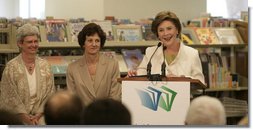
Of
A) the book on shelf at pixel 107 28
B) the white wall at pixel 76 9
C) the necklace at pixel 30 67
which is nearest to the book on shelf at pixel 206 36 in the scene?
the book on shelf at pixel 107 28

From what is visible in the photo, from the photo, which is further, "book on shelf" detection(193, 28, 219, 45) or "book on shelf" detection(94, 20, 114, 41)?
"book on shelf" detection(193, 28, 219, 45)

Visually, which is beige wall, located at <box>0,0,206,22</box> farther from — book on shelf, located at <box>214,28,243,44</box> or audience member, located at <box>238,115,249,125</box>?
audience member, located at <box>238,115,249,125</box>

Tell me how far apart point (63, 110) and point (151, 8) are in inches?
65.3

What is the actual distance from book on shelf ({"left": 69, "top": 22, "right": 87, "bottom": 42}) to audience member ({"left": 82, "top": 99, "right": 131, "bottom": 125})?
159 centimetres

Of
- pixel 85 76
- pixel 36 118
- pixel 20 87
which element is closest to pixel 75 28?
pixel 85 76

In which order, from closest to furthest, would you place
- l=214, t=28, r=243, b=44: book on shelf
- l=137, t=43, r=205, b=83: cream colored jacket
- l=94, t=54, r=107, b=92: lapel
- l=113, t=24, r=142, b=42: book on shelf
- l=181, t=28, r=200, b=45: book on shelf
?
l=137, t=43, r=205, b=83: cream colored jacket < l=94, t=54, r=107, b=92: lapel < l=113, t=24, r=142, b=42: book on shelf < l=181, t=28, r=200, b=45: book on shelf < l=214, t=28, r=243, b=44: book on shelf

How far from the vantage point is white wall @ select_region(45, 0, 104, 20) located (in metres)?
4.50

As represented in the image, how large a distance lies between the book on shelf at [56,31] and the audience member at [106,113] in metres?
1.70

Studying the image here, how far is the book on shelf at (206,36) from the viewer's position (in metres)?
5.33

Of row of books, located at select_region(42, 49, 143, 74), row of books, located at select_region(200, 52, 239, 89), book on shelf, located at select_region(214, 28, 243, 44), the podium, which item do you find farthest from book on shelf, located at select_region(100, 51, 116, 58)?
book on shelf, located at select_region(214, 28, 243, 44)

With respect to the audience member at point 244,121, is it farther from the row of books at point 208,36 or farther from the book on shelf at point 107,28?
the book on shelf at point 107,28

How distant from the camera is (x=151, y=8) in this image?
181 inches

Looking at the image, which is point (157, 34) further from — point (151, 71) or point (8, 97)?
point (8, 97)

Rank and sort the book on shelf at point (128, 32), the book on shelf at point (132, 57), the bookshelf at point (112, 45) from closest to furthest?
the bookshelf at point (112, 45) < the book on shelf at point (132, 57) < the book on shelf at point (128, 32)
